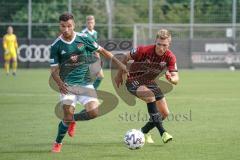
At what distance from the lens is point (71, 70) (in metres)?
10.1

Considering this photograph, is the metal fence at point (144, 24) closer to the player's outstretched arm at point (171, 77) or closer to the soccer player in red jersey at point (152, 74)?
the soccer player in red jersey at point (152, 74)

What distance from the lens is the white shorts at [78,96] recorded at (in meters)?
9.70

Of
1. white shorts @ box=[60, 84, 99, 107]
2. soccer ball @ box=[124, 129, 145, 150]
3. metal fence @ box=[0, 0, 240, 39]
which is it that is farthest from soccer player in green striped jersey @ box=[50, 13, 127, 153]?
metal fence @ box=[0, 0, 240, 39]

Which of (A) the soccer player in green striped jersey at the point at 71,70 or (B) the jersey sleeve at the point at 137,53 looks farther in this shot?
(B) the jersey sleeve at the point at 137,53

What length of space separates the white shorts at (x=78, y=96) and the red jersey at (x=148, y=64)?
979 millimetres

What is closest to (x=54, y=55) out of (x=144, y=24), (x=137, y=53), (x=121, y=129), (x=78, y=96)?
(x=78, y=96)

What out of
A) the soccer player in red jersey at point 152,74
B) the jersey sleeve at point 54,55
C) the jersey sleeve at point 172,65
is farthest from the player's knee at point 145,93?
the jersey sleeve at point 54,55

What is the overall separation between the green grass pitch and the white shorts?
711mm

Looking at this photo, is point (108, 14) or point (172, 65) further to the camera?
point (108, 14)

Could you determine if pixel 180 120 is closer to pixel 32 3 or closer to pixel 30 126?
pixel 30 126

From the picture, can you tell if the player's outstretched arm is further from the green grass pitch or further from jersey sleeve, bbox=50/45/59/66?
jersey sleeve, bbox=50/45/59/66

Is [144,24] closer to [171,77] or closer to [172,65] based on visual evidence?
[172,65]

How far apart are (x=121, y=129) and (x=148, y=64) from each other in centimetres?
190

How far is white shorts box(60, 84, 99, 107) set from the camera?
9703 millimetres
